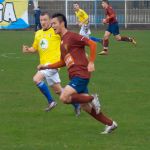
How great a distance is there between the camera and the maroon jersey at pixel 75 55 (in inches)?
400

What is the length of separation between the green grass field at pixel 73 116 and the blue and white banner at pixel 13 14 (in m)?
18.9

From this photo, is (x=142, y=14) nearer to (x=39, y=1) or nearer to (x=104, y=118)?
(x=39, y=1)

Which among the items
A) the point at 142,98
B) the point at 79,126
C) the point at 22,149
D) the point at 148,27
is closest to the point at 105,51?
the point at 142,98

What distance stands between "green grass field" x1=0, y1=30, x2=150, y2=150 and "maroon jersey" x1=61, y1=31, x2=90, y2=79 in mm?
922

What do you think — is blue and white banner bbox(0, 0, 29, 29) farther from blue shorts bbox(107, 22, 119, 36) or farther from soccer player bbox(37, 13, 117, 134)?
soccer player bbox(37, 13, 117, 134)

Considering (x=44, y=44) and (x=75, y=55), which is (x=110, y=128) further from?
(x=44, y=44)

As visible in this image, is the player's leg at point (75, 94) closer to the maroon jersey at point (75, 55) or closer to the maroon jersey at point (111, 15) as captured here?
the maroon jersey at point (75, 55)

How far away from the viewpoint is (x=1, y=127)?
1078cm

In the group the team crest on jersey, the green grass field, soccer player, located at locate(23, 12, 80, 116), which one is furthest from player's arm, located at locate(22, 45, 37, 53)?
the green grass field

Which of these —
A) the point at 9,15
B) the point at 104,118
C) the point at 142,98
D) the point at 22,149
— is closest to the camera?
the point at 22,149

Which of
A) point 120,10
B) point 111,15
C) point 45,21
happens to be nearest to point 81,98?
point 45,21

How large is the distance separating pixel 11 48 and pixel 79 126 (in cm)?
1641

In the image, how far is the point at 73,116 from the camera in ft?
39.2

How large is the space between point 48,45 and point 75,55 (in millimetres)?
2469
